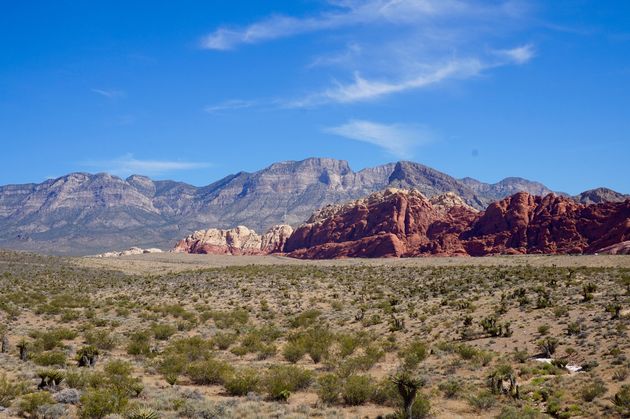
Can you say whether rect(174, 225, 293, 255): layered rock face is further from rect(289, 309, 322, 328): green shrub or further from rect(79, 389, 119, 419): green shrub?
rect(79, 389, 119, 419): green shrub

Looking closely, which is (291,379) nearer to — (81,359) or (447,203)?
(81,359)

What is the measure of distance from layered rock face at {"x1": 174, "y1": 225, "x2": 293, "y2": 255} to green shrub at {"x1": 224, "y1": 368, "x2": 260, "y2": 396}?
140 meters

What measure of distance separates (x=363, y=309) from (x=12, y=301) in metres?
26.1

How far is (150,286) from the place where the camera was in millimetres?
50531

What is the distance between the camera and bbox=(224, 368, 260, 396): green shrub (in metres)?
16.8

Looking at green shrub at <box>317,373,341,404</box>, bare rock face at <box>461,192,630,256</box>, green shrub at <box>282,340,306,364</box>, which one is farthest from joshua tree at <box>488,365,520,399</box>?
bare rock face at <box>461,192,630,256</box>

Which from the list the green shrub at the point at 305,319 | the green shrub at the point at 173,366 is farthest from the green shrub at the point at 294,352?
the green shrub at the point at 305,319

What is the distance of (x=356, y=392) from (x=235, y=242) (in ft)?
508

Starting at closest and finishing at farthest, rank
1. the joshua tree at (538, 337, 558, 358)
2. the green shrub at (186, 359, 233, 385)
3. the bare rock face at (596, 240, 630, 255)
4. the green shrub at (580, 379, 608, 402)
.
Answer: the green shrub at (580, 379, 608, 402) < the green shrub at (186, 359, 233, 385) < the joshua tree at (538, 337, 558, 358) < the bare rock face at (596, 240, 630, 255)

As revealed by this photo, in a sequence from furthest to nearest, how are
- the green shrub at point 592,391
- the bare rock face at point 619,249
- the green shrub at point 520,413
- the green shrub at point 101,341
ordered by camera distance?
the bare rock face at point 619,249, the green shrub at point 101,341, the green shrub at point 592,391, the green shrub at point 520,413

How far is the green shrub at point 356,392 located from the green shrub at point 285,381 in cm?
185

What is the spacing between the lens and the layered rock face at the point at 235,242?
159125 mm

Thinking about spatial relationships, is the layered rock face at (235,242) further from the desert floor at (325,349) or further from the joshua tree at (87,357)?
the joshua tree at (87,357)

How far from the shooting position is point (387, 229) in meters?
130
